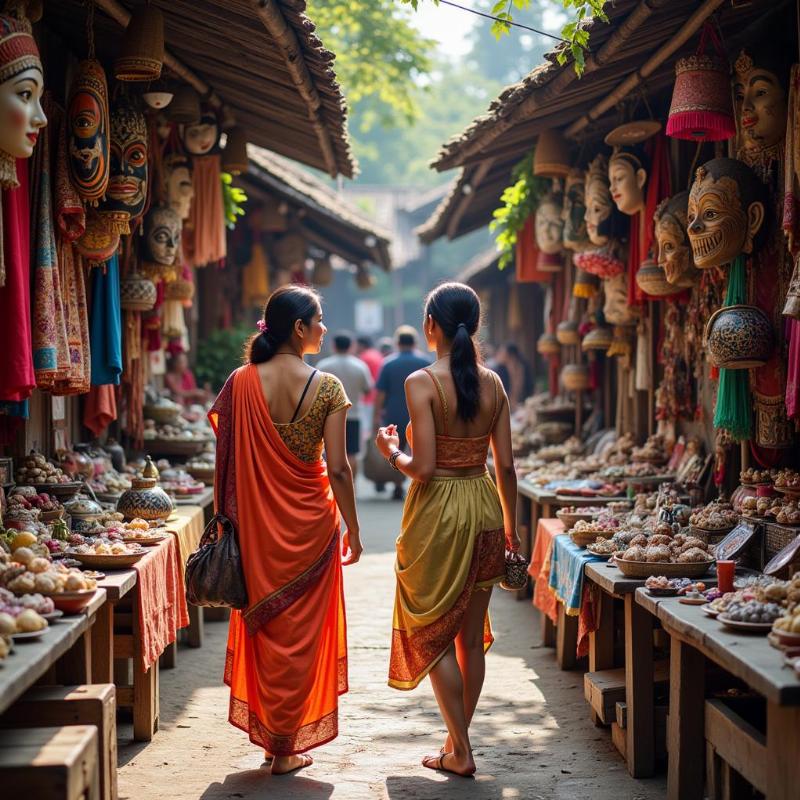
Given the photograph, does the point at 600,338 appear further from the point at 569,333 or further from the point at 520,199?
the point at 520,199

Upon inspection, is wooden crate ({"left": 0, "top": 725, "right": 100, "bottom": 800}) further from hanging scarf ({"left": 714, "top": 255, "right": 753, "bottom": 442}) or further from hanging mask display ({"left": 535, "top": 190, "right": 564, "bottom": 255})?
hanging mask display ({"left": 535, "top": 190, "right": 564, "bottom": 255})

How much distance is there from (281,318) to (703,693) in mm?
2250

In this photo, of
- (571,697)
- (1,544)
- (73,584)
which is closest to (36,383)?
(1,544)

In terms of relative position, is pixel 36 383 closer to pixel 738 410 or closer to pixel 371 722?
pixel 371 722

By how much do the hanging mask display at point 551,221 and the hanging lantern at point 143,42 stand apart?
167 inches

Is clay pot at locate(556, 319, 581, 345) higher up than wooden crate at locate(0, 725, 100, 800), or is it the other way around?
clay pot at locate(556, 319, 581, 345)

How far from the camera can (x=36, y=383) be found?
5164mm

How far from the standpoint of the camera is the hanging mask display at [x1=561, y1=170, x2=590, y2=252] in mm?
8594

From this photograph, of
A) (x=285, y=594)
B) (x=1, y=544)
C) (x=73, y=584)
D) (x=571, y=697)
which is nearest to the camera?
(x=73, y=584)

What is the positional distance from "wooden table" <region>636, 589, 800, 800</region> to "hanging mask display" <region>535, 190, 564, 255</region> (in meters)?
5.15

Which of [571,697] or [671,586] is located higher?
[671,586]

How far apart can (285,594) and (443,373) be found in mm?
1122

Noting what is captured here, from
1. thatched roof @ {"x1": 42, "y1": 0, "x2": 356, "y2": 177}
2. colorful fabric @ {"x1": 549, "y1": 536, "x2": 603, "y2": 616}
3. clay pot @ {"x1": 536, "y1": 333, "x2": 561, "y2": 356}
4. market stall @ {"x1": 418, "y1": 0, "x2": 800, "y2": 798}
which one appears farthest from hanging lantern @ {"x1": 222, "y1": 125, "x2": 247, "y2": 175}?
colorful fabric @ {"x1": 549, "y1": 536, "x2": 603, "y2": 616}

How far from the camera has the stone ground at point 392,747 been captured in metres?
4.66
